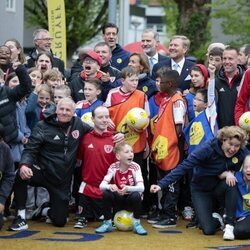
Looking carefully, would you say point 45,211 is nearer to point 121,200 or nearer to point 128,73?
point 121,200

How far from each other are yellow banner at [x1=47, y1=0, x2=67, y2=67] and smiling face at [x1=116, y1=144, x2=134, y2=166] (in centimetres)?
677

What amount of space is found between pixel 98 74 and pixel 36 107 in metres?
1.02

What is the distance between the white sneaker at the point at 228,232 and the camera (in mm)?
10195

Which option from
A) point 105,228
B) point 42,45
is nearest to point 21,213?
point 105,228

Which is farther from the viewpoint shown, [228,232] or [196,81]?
[196,81]

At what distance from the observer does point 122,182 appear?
10820mm

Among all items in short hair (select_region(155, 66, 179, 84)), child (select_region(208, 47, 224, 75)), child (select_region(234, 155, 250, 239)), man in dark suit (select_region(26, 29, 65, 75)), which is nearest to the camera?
child (select_region(234, 155, 250, 239))

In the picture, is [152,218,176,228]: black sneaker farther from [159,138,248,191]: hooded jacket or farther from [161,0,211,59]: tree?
[161,0,211,59]: tree

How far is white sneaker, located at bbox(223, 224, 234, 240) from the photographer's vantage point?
1020 centimetres

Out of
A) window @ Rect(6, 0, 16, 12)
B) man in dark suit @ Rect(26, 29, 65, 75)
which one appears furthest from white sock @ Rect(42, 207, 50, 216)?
window @ Rect(6, 0, 16, 12)

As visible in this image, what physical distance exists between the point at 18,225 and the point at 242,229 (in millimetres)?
2715

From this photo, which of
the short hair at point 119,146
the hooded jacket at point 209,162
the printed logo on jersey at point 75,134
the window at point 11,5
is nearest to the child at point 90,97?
the printed logo on jersey at point 75,134

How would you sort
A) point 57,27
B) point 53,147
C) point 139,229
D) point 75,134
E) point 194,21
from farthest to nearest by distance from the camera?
point 194,21 → point 57,27 → point 75,134 → point 53,147 → point 139,229

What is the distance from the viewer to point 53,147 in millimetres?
11039
